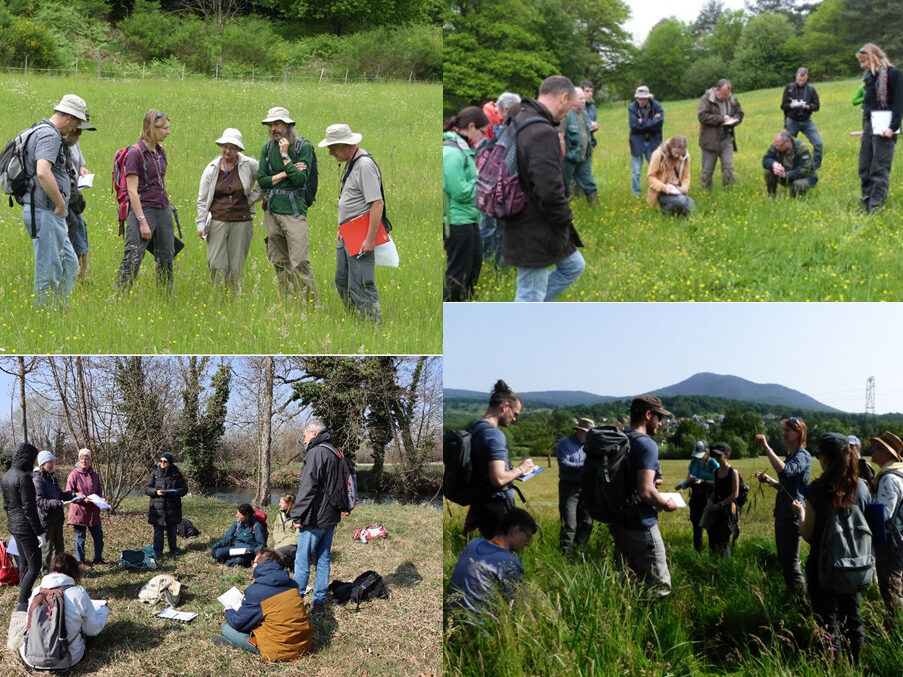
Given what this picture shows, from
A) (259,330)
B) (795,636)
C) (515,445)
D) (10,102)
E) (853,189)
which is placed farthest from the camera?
(10,102)

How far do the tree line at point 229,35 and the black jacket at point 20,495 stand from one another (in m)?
7.45

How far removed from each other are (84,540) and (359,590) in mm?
2433

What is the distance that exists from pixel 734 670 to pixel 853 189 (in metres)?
5.71

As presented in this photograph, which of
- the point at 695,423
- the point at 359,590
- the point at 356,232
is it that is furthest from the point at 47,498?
the point at 695,423

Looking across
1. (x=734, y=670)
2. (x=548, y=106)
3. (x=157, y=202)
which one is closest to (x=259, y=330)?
(x=157, y=202)

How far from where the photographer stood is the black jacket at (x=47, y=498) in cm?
596

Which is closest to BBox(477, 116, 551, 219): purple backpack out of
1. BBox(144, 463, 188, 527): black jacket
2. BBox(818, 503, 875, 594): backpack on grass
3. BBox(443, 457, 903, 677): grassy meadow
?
BBox(443, 457, 903, 677): grassy meadow

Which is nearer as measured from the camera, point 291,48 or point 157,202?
point 157,202

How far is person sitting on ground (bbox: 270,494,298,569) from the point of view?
6.65 metres

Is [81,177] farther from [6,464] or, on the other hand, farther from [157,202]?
[6,464]

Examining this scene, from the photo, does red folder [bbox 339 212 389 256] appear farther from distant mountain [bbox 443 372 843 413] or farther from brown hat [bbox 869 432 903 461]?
brown hat [bbox 869 432 903 461]

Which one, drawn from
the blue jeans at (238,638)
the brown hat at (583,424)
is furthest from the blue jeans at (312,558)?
the brown hat at (583,424)

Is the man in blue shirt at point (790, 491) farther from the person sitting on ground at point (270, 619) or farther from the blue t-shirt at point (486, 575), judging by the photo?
the person sitting on ground at point (270, 619)

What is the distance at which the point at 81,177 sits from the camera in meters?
6.48
